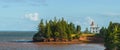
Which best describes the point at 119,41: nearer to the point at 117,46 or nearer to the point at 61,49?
the point at 117,46

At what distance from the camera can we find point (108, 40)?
128 meters

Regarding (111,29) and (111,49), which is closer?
(111,49)

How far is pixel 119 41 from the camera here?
12175 centimetres

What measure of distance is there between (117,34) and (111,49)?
490 cm

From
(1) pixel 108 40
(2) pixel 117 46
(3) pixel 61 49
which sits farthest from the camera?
(3) pixel 61 49

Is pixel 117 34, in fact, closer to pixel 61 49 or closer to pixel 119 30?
pixel 119 30

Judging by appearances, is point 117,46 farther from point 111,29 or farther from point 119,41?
point 111,29

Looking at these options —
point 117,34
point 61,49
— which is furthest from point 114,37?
point 61,49

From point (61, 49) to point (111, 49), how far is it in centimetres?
2994

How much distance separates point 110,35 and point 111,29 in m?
4.86

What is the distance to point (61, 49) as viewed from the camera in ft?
493

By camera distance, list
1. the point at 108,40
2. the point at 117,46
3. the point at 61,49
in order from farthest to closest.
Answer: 1. the point at 61,49
2. the point at 108,40
3. the point at 117,46

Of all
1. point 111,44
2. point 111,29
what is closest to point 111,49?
point 111,44

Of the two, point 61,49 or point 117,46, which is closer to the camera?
point 117,46
